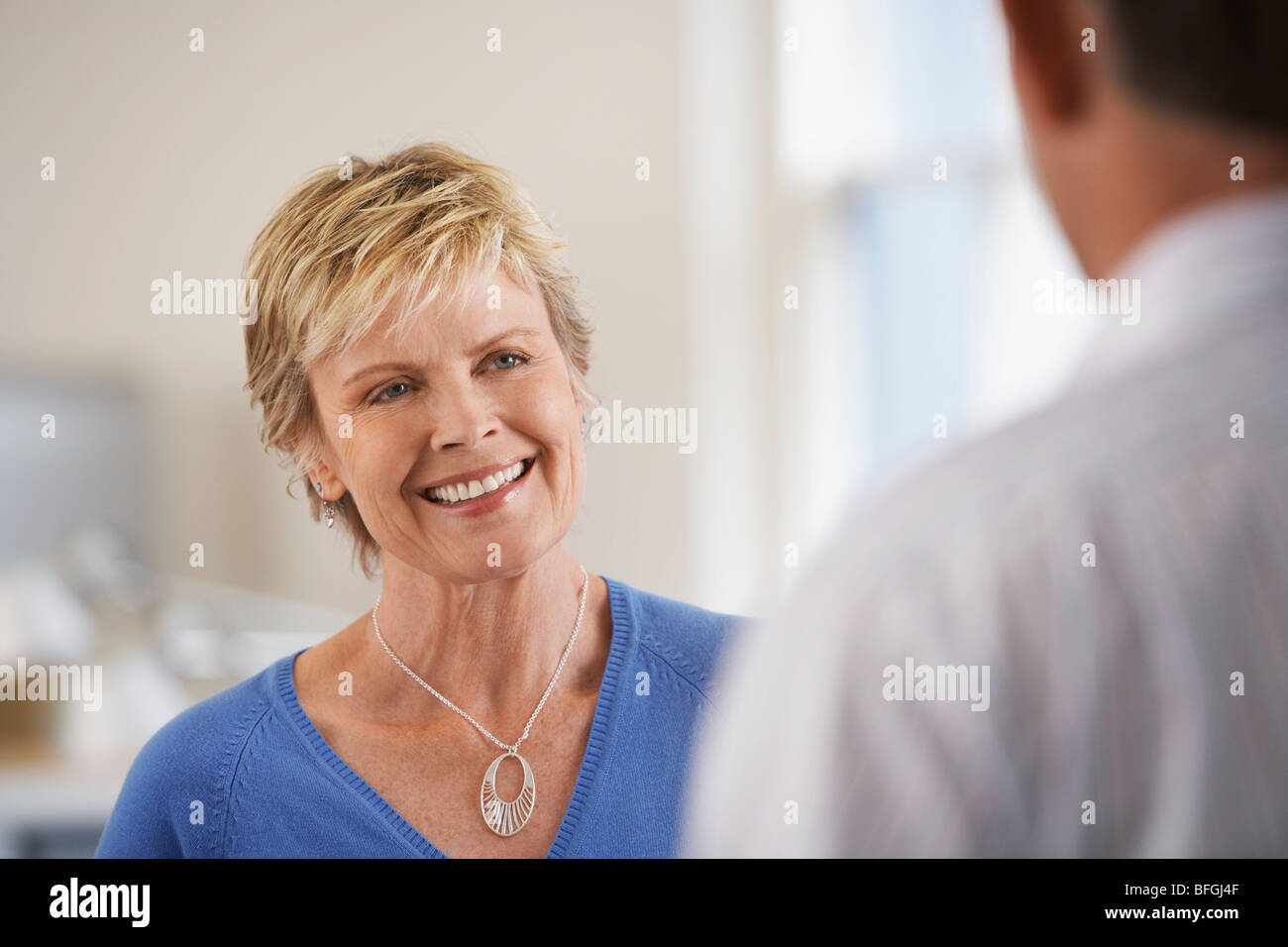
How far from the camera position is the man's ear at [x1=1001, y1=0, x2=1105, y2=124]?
62 cm

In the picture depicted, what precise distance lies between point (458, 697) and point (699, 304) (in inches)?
22.7

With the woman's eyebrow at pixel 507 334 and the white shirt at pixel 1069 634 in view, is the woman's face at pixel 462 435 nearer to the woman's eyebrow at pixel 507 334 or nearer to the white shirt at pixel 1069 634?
the woman's eyebrow at pixel 507 334

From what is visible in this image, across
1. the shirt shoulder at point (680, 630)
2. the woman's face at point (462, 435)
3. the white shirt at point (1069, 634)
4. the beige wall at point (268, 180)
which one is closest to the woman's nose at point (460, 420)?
the woman's face at point (462, 435)

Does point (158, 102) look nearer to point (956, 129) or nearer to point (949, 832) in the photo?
point (956, 129)

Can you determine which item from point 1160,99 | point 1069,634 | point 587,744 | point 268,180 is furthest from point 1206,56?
point 268,180

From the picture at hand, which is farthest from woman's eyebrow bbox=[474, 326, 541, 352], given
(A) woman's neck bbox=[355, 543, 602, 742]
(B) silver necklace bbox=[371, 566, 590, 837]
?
(B) silver necklace bbox=[371, 566, 590, 837]

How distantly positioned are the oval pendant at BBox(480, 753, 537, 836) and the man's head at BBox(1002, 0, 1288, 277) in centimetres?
91

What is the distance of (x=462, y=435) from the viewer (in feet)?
4.22

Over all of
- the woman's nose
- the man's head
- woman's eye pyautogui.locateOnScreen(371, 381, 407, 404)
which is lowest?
the woman's nose

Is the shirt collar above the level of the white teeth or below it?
above

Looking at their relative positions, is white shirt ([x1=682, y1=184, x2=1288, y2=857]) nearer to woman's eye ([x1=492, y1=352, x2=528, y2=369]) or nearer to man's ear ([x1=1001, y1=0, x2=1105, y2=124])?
man's ear ([x1=1001, y1=0, x2=1105, y2=124])

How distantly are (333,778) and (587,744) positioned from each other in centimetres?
30

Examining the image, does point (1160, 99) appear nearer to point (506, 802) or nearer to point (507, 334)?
point (507, 334)

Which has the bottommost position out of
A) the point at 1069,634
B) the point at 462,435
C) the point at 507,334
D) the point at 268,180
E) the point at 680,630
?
the point at 680,630
